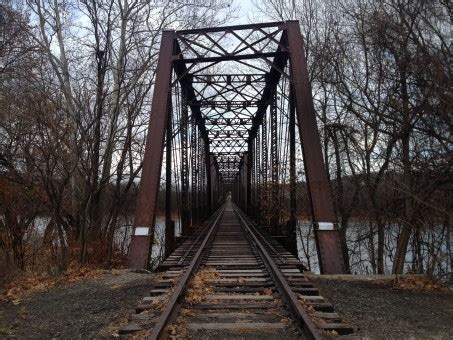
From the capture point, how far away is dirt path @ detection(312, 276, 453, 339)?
4676 mm

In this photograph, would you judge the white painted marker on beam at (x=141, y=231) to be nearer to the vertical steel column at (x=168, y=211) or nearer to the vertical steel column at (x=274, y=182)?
the vertical steel column at (x=168, y=211)

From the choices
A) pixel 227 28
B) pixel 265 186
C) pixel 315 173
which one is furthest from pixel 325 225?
pixel 265 186

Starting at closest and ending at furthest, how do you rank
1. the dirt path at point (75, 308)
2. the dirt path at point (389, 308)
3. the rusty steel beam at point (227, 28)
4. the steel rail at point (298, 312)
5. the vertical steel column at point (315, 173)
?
the steel rail at point (298, 312) < the dirt path at point (389, 308) < the dirt path at point (75, 308) < the vertical steel column at point (315, 173) < the rusty steel beam at point (227, 28)

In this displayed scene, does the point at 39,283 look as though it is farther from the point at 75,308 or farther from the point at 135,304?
the point at 135,304

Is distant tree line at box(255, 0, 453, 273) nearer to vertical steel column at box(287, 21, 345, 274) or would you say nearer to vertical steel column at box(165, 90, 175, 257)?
vertical steel column at box(287, 21, 345, 274)

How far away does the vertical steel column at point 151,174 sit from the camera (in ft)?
28.5

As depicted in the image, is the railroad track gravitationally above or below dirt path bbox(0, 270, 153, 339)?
above

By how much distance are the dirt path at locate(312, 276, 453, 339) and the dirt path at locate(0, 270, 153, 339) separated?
275cm

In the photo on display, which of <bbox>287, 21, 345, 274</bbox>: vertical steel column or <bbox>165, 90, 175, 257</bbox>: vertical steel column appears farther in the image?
<bbox>165, 90, 175, 257</bbox>: vertical steel column

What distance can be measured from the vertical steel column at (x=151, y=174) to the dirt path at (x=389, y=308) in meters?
3.31

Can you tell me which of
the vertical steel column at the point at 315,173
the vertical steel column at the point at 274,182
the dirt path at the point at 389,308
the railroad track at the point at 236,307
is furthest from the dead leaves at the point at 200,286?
the vertical steel column at the point at 274,182

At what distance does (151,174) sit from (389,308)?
546cm

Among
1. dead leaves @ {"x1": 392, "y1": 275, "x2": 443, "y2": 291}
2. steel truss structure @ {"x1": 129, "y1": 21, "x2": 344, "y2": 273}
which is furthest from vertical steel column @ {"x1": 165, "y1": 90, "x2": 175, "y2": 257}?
dead leaves @ {"x1": 392, "y1": 275, "x2": 443, "y2": 291}

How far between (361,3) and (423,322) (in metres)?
10.9
